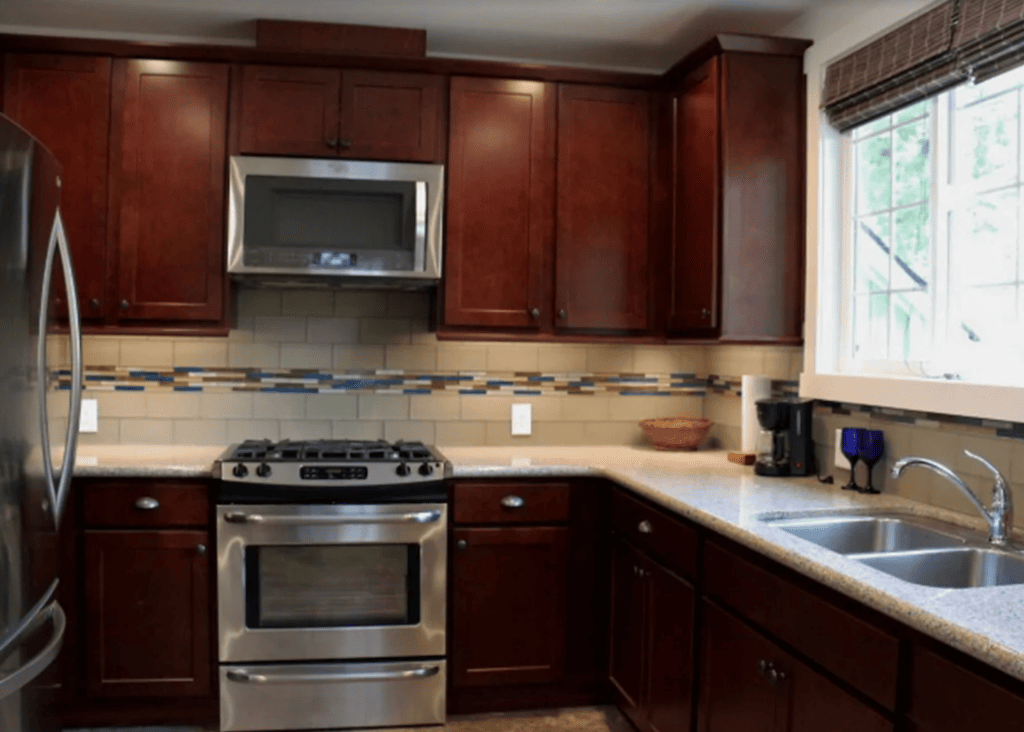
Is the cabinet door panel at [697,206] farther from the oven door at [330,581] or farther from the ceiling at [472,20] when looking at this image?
the oven door at [330,581]

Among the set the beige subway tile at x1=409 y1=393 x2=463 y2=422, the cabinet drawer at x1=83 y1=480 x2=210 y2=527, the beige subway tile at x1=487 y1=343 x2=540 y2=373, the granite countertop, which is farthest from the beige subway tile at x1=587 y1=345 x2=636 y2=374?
the cabinet drawer at x1=83 y1=480 x2=210 y2=527

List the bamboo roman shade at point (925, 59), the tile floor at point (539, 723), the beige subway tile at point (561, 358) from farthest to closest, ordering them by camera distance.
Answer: the beige subway tile at point (561, 358) → the tile floor at point (539, 723) → the bamboo roman shade at point (925, 59)

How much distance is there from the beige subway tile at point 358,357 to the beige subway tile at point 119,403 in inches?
29.6

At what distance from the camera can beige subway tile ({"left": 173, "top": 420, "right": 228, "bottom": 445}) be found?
3514mm

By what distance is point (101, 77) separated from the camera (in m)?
3.16

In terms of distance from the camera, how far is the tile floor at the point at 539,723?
9.87 ft

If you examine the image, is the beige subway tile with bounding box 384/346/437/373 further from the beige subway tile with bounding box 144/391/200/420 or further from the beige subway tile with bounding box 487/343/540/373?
the beige subway tile with bounding box 144/391/200/420

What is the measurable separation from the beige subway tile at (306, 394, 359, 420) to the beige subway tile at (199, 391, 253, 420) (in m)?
0.21

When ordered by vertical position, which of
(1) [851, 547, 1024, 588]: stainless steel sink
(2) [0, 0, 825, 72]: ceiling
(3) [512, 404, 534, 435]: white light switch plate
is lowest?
(1) [851, 547, 1024, 588]: stainless steel sink

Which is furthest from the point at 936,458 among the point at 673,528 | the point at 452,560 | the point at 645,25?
the point at 645,25

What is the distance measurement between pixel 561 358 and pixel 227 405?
52.5 inches

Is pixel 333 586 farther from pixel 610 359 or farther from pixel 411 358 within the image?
pixel 610 359

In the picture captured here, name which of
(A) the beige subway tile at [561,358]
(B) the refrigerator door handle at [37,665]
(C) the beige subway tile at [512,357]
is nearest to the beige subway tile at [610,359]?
(A) the beige subway tile at [561,358]

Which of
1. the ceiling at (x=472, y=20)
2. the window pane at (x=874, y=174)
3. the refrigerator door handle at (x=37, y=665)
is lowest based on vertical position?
the refrigerator door handle at (x=37, y=665)
